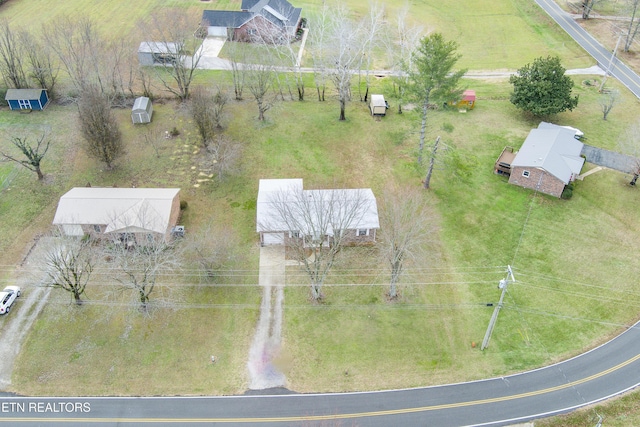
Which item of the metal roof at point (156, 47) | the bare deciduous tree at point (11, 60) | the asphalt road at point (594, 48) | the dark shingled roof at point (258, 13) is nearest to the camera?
the bare deciduous tree at point (11, 60)

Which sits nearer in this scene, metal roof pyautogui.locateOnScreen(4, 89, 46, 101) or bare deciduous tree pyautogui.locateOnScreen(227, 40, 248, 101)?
metal roof pyautogui.locateOnScreen(4, 89, 46, 101)

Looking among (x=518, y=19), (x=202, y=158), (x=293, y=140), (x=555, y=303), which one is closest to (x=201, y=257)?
(x=202, y=158)

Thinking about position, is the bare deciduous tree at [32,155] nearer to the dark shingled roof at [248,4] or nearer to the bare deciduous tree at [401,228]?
the bare deciduous tree at [401,228]

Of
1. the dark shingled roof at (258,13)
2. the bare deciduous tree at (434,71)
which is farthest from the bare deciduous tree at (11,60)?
the bare deciduous tree at (434,71)

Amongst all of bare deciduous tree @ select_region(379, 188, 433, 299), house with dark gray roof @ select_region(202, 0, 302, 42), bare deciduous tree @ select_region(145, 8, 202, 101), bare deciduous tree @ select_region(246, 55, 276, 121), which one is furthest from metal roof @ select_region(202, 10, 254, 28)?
bare deciduous tree @ select_region(379, 188, 433, 299)

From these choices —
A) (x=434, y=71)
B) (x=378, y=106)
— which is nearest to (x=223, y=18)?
(x=378, y=106)

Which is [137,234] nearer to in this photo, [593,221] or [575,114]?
[593,221]

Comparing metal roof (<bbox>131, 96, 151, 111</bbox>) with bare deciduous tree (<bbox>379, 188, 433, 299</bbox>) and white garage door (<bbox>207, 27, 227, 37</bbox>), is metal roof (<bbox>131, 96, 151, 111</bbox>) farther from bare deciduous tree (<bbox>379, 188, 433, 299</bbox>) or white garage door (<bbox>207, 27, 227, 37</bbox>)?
bare deciduous tree (<bbox>379, 188, 433, 299</bbox>)
